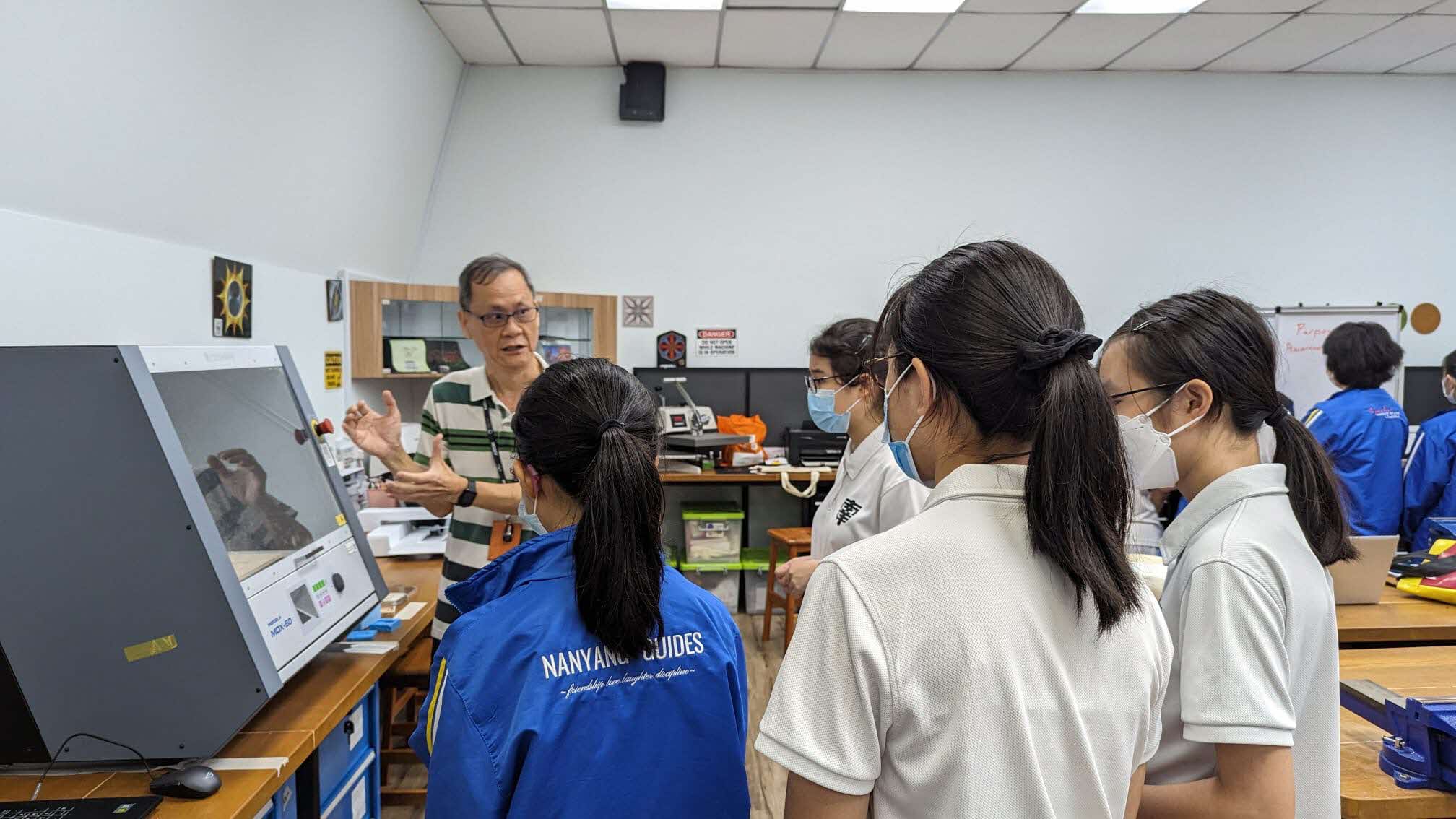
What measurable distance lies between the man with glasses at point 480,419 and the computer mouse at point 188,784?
2.45 feet

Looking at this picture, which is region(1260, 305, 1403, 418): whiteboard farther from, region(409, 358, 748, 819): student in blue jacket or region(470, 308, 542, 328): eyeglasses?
region(409, 358, 748, 819): student in blue jacket

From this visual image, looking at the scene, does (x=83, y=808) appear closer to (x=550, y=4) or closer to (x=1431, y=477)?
(x=550, y=4)

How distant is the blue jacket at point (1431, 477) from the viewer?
11.6 feet

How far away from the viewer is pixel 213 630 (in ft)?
3.93

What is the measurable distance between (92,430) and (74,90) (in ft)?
3.61

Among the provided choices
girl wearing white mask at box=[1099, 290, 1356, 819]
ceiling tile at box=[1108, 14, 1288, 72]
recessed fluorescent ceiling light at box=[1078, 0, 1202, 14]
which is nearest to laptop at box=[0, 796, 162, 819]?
girl wearing white mask at box=[1099, 290, 1356, 819]

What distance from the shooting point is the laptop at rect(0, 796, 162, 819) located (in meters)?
1.06

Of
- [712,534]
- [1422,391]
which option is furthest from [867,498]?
[1422,391]

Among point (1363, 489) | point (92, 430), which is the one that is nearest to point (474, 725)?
point (92, 430)

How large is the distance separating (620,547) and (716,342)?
155 inches

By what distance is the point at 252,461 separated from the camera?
1.56 m

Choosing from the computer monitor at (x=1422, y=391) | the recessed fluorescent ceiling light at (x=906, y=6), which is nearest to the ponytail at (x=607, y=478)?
the recessed fluorescent ceiling light at (x=906, y=6)

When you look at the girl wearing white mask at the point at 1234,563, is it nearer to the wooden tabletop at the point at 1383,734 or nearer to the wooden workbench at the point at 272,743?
the wooden tabletop at the point at 1383,734

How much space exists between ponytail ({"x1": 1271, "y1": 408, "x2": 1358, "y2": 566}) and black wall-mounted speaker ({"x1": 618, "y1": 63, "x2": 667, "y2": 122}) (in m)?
4.13
